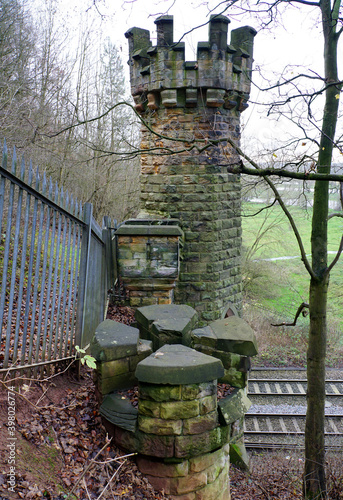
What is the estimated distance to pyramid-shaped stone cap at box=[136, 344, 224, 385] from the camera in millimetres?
3164

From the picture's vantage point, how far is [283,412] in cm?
1050

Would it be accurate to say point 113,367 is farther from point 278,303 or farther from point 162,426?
point 278,303

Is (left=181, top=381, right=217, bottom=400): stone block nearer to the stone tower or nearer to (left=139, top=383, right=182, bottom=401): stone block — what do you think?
(left=139, top=383, right=182, bottom=401): stone block

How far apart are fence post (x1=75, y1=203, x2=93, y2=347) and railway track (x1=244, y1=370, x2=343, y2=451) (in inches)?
263

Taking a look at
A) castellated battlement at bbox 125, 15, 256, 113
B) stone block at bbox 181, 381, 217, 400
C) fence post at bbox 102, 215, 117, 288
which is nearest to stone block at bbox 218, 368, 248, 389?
stone block at bbox 181, 381, 217, 400

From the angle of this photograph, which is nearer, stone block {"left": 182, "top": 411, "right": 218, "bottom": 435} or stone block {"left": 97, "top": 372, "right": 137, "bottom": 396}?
stone block {"left": 182, "top": 411, "right": 218, "bottom": 435}

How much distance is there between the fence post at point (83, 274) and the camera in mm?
4273

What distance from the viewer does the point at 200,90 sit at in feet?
25.4

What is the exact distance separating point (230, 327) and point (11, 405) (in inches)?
96.9

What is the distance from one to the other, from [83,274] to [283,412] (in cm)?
831

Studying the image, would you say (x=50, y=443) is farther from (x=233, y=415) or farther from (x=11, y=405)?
(x=233, y=415)

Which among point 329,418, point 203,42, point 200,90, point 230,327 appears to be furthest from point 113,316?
point 329,418

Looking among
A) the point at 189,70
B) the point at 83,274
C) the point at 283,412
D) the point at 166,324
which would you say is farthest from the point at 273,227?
the point at 83,274

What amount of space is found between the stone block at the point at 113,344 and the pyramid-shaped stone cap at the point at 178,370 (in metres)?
0.51
